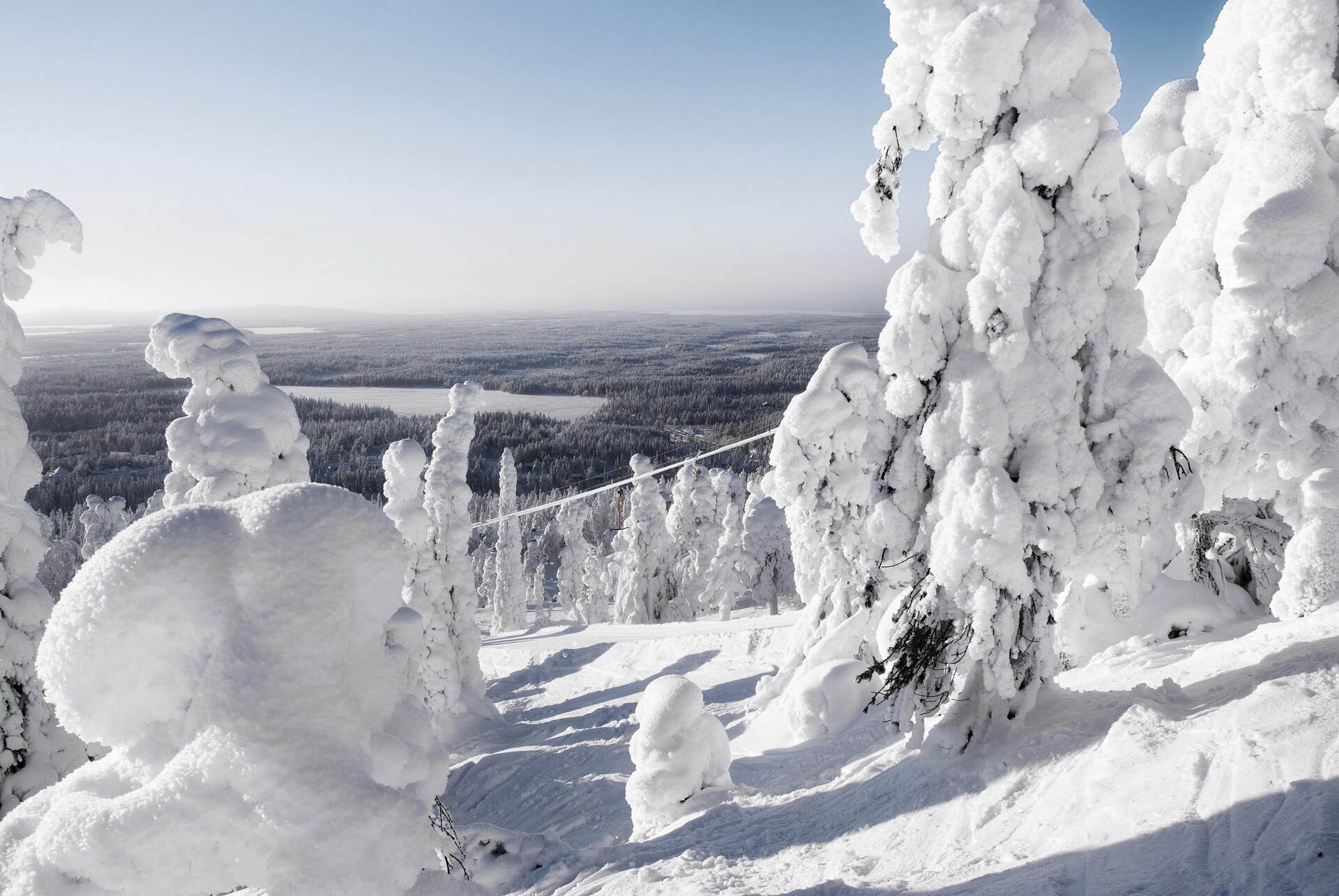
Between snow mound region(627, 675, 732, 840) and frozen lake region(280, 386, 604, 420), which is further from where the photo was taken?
frozen lake region(280, 386, 604, 420)

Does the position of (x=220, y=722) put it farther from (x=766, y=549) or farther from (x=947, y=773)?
(x=766, y=549)

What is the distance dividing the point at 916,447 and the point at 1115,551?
227 centimetres

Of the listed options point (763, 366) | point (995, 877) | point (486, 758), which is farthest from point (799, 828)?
point (763, 366)

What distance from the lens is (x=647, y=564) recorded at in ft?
121

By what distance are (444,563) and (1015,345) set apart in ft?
61.6

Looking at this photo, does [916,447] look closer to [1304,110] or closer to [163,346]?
[1304,110]

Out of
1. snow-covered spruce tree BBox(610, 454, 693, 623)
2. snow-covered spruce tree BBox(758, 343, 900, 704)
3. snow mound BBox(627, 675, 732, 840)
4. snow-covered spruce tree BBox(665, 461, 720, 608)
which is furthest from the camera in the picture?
snow-covered spruce tree BBox(665, 461, 720, 608)

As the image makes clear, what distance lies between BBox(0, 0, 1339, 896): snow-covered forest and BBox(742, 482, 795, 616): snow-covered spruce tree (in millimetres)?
20917

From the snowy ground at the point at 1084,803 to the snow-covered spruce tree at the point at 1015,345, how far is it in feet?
2.93

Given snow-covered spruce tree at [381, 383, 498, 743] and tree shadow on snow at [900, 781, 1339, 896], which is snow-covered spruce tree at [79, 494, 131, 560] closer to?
snow-covered spruce tree at [381, 383, 498, 743]

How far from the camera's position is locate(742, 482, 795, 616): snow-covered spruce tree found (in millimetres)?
36531

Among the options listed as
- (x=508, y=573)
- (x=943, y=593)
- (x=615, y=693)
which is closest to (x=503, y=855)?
(x=943, y=593)

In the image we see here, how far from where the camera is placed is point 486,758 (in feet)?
61.2

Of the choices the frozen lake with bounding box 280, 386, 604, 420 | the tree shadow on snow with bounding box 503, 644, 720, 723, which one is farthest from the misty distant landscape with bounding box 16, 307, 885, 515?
the tree shadow on snow with bounding box 503, 644, 720, 723
